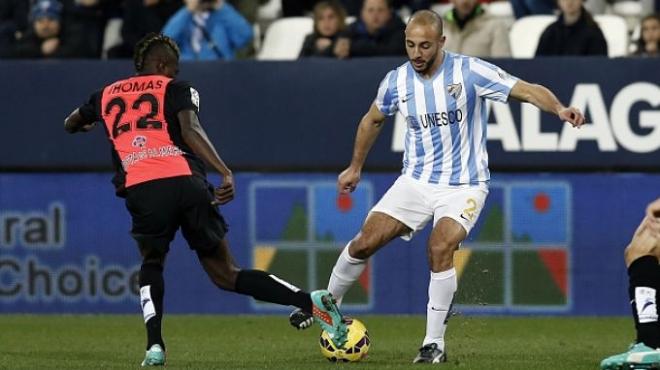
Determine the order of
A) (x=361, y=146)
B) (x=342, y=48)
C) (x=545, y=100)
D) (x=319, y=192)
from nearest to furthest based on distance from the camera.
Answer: (x=545, y=100), (x=361, y=146), (x=319, y=192), (x=342, y=48)

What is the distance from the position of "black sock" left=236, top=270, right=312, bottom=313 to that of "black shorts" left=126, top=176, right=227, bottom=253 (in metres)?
0.35

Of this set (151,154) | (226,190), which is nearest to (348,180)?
(226,190)

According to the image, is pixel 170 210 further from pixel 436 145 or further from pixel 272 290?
pixel 436 145

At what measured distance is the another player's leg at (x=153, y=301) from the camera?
904 cm

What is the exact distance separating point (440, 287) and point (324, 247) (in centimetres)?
416

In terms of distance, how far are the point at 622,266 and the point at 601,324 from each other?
2.26 ft

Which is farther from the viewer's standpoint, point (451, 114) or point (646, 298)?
point (451, 114)

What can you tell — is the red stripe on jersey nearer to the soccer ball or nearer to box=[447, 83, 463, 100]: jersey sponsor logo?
the soccer ball

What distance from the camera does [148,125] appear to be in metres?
9.16

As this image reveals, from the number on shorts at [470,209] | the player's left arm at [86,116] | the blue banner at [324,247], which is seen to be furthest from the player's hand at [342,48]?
the player's left arm at [86,116]

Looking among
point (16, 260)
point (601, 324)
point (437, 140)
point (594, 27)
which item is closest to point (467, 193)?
point (437, 140)

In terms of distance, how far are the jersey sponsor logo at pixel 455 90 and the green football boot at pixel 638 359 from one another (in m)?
1.99

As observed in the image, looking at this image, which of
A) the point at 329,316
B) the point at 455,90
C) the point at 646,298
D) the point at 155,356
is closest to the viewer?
the point at 646,298

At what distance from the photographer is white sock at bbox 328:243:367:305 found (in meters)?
9.91
